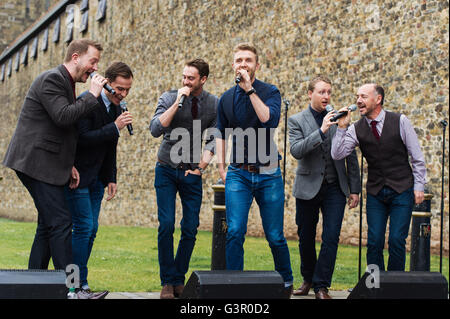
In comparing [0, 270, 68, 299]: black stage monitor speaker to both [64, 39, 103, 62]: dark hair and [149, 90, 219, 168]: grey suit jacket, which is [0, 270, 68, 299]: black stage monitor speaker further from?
[149, 90, 219, 168]: grey suit jacket

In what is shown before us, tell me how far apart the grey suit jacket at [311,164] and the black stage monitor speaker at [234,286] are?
1.85 metres

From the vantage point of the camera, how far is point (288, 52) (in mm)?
13961

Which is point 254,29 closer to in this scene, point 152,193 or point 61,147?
point 152,193

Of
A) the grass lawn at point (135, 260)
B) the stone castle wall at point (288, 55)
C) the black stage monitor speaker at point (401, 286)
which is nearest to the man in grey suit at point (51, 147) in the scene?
the grass lawn at point (135, 260)

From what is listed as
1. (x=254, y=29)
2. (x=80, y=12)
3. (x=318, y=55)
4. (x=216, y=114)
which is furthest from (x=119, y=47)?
(x=216, y=114)

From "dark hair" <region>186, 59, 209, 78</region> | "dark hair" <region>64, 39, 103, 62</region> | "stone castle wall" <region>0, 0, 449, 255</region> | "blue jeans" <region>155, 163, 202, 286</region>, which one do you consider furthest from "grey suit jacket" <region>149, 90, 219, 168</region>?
"stone castle wall" <region>0, 0, 449, 255</region>

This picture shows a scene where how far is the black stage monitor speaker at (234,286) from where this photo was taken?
3389mm

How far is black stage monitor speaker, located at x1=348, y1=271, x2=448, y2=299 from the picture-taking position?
11.5 ft

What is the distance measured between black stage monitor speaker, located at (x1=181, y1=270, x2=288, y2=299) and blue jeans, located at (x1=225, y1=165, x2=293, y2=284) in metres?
0.98

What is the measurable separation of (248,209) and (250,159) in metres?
0.36

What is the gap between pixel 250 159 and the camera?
4.63 m

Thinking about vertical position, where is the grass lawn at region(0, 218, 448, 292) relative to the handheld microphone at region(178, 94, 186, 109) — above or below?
below

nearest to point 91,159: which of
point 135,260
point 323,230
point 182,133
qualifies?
point 182,133

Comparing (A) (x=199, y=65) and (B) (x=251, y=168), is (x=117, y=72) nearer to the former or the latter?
(A) (x=199, y=65)
